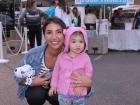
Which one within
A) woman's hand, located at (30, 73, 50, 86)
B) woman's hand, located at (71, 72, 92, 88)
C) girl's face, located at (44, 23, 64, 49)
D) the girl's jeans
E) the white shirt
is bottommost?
the girl's jeans

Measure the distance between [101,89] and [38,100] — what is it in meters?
3.23

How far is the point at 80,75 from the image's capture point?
13.0ft

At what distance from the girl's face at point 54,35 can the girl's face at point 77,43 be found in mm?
189

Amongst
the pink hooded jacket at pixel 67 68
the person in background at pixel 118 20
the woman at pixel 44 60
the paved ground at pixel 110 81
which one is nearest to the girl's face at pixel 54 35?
the woman at pixel 44 60

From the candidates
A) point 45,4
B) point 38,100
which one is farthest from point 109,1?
point 38,100

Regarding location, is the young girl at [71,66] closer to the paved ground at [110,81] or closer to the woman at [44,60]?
the woman at [44,60]

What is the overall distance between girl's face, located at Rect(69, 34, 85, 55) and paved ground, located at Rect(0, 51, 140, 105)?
264cm

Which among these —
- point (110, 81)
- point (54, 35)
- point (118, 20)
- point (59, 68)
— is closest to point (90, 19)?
point (118, 20)

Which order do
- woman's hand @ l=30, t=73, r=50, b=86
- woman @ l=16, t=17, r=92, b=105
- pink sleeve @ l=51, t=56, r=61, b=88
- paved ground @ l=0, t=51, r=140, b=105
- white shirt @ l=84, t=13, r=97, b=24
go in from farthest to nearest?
white shirt @ l=84, t=13, r=97, b=24 → paved ground @ l=0, t=51, r=140, b=105 → woman's hand @ l=30, t=73, r=50, b=86 → woman @ l=16, t=17, r=92, b=105 → pink sleeve @ l=51, t=56, r=61, b=88

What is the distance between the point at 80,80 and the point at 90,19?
40.1 feet

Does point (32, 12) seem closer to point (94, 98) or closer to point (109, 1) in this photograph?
point (109, 1)

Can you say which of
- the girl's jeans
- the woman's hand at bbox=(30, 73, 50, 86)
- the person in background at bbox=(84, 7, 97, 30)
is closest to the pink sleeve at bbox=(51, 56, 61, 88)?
the girl's jeans

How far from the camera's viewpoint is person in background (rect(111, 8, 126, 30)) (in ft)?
53.6

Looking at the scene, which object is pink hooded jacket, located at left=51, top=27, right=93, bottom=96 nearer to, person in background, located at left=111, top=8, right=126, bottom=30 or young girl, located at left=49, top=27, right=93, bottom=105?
young girl, located at left=49, top=27, right=93, bottom=105
